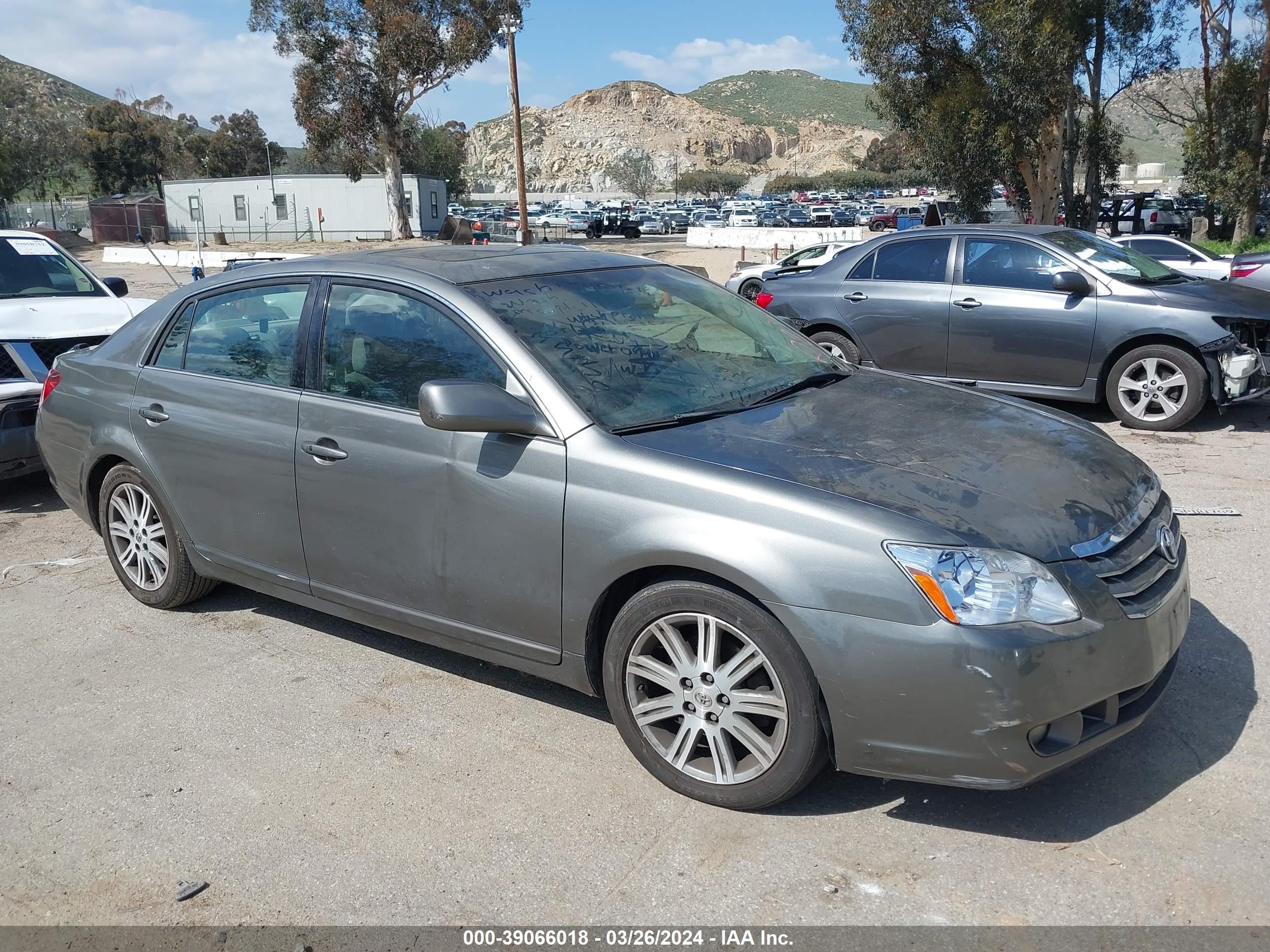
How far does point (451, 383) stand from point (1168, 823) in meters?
2.55

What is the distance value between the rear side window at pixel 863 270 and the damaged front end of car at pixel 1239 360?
2722mm

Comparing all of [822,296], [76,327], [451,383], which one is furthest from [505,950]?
[822,296]

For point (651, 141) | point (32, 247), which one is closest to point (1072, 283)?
point (32, 247)

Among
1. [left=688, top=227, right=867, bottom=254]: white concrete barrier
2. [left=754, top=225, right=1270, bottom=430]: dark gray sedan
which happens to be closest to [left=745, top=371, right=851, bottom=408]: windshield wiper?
[left=754, top=225, right=1270, bottom=430]: dark gray sedan

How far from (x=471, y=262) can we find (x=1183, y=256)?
15865mm

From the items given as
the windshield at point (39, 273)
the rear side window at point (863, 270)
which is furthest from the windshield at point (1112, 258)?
the windshield at point (39, 273)

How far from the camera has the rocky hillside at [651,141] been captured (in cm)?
16688

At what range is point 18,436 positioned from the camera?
685 cm

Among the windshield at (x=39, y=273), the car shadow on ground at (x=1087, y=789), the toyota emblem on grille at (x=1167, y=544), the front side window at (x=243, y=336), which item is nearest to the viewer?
the car shadow on ground at (x=1087, y=789)

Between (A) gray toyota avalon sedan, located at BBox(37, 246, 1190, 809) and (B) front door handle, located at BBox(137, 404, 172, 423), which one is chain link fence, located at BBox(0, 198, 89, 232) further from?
(A) gray toyota avalon sedan, located at BBox(37, 246, 1190, 809)

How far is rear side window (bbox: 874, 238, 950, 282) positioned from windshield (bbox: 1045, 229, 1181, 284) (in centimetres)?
84

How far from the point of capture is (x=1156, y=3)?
2766 centimetres

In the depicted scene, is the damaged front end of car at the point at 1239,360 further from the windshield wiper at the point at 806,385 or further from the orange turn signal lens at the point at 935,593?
the orange turn signal lens at the point at 935,593

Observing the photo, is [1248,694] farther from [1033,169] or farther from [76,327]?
[1033,169]
